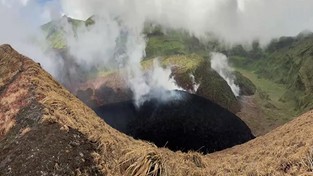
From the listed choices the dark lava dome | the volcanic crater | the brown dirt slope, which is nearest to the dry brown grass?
the brown dirt slope

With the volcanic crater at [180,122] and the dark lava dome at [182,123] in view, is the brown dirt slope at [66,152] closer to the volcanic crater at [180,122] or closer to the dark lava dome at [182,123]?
the volcanic crater at [180,122]

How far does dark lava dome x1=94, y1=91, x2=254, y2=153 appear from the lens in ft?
366

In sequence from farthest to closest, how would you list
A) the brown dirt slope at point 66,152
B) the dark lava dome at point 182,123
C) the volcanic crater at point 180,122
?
the volcanic crater at point 180,122, the dark lava dome at point 182,123, the brown dirt slope at point 66,152

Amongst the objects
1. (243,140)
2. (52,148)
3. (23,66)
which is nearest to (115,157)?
(52,148)

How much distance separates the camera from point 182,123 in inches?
4936

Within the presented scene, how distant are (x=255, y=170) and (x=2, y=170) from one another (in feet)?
36.5

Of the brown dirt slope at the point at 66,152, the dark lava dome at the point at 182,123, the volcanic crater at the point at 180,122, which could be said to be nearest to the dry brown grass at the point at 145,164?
the brown dirt slope at the point at 66,152

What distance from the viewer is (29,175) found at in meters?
15.4

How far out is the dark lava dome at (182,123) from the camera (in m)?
112

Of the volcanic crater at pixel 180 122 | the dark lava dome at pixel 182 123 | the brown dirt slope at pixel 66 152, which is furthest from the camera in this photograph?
the volcanic crater at pixel 180 122

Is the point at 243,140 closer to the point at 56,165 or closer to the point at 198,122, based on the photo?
the point at 198,122

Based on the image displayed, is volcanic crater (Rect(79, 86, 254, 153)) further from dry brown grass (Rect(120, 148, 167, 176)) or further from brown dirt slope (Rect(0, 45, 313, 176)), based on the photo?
dry brown grass (Rect(120, 148, 167, 176))

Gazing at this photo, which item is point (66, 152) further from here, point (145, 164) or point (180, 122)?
point (180, 122)

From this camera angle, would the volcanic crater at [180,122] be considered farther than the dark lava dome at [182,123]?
Yes
